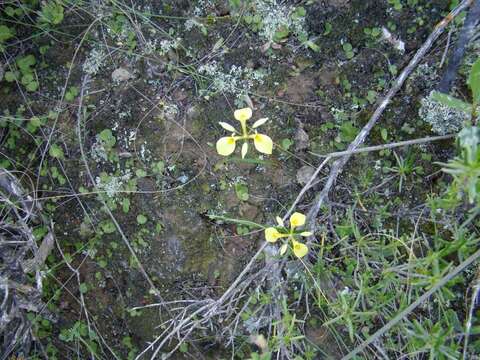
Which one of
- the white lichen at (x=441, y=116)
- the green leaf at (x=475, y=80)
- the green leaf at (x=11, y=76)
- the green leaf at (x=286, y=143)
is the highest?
the green leaf at (x=475, y=80)

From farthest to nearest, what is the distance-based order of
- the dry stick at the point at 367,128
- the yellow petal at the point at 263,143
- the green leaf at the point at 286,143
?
1. the green leaf at the point at 286,143
2. the dry stick at the point at 367,128
3. the yellow petal at the point at 263,143

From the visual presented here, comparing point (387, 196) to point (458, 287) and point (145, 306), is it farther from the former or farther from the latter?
point (145, 306)

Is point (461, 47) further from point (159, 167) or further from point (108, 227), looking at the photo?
point (108, 227)

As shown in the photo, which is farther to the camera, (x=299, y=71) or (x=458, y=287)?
(x=299, y=71)

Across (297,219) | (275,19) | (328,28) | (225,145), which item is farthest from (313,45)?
(297,219)

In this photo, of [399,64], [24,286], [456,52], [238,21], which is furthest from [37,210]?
[456,52]

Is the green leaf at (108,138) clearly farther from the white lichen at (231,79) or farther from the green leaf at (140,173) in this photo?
the white lichen at (231,79)

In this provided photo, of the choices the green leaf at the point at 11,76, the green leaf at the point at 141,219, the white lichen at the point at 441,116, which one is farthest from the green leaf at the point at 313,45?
the green leaf at the point at 11,76

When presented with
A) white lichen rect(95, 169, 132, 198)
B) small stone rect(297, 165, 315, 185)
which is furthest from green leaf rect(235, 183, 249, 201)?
white lichen rect(95, 169, 132, 198)

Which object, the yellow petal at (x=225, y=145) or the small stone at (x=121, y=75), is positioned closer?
the yellow petal at (x=225, y=145)
